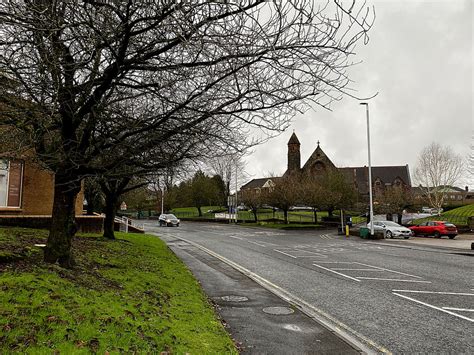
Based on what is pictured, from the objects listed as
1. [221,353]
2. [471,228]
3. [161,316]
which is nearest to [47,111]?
[161,316]

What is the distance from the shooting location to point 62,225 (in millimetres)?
7629

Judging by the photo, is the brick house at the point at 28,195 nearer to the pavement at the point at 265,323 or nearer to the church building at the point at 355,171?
the pavement at the point at 265,323

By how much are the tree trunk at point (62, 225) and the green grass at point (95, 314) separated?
0.32 meters

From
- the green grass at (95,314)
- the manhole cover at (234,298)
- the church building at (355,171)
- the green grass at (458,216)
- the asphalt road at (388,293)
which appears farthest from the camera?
the church building at (355,171)

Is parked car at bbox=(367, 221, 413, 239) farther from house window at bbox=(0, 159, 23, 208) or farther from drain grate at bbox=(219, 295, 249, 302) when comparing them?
house window at bbox=(0, 159, 23, 208)

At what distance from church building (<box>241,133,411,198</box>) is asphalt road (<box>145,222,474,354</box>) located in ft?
157

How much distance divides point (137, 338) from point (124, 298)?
1.83 meters

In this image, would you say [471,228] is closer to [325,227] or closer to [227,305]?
[325,227]

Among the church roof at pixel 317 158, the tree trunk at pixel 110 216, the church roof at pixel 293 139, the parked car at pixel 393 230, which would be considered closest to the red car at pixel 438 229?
the parked car at pixel 393 230

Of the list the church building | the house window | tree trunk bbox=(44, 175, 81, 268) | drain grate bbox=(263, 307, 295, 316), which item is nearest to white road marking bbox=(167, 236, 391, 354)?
drain grate bbox=(263, 307, 295, 316)

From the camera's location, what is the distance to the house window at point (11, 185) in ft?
54.1

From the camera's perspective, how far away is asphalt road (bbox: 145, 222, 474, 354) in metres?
5.97

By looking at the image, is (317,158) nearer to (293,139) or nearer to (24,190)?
(293,139)

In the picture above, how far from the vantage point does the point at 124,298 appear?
20.3ft
